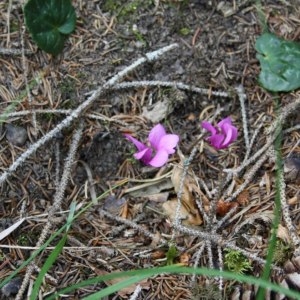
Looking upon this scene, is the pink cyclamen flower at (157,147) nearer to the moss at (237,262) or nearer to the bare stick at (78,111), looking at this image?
the bare stick at (78,111)

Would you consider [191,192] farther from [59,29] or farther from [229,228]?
[59,29]

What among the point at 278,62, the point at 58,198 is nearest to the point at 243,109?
the point at 278,62

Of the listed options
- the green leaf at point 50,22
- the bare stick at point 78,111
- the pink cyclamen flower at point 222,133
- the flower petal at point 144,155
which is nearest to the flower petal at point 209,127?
the pink cyclamen flower at point 222,133

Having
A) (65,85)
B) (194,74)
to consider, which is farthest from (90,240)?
(194,74)

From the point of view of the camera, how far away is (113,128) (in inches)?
85.9

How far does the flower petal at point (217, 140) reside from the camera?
82.8 inches

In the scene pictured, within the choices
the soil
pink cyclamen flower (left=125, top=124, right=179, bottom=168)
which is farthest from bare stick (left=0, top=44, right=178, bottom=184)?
pink cyclamen flower (left=125, top=124, right=179, bottom=168)

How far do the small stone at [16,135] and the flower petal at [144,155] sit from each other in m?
0.43

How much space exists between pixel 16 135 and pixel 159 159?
0.55 m

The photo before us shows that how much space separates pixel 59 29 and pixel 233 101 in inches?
30.2

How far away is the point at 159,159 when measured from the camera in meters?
2.07

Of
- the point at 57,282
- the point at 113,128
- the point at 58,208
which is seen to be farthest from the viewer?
the point at 113,128

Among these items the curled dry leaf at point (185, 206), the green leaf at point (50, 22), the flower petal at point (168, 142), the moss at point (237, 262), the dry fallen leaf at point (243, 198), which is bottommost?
the moss at point (237, 262)

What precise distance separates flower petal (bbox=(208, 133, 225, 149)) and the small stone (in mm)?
704
